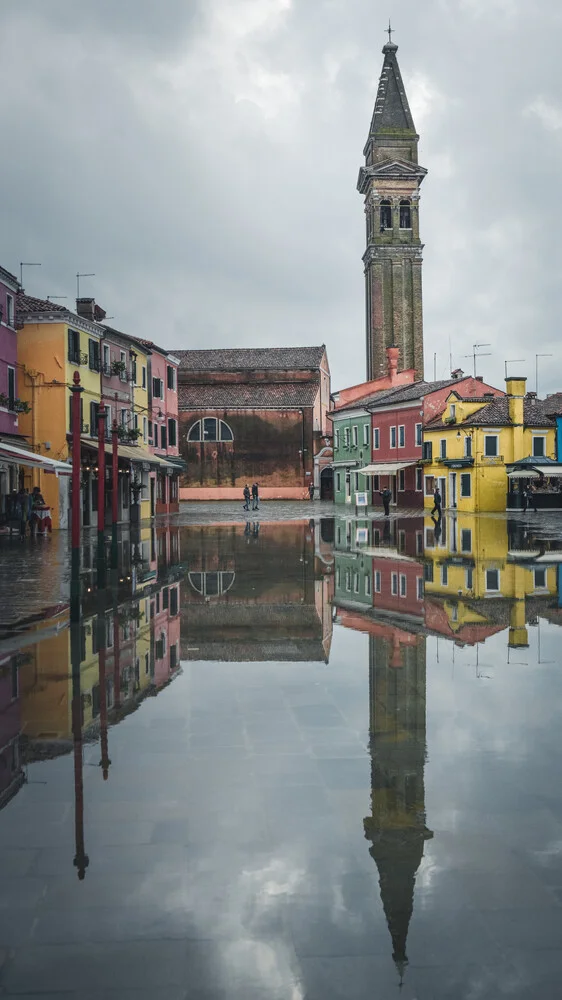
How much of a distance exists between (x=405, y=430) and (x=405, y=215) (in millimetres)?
28849

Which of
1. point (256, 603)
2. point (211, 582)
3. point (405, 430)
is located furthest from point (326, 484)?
point (256, 603)

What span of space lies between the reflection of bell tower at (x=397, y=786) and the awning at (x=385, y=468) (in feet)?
162

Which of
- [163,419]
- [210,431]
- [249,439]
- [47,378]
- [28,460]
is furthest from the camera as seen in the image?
[210,431]

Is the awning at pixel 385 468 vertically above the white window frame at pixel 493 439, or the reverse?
the white window frame at pixel 493 439

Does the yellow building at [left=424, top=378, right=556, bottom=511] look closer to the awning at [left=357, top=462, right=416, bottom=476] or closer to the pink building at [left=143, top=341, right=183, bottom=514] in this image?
the awning at [left=357, top=462, right=416, bottom=476]

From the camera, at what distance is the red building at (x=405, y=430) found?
2164 inches

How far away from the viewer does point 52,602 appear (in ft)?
40.2

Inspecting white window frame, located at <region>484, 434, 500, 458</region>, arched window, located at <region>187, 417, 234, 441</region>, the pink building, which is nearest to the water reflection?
white window frame, located at <region>484, 434, 500, 458</region>

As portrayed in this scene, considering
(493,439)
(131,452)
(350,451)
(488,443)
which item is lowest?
(131,452)

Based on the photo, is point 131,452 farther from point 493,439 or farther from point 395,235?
point 395,235

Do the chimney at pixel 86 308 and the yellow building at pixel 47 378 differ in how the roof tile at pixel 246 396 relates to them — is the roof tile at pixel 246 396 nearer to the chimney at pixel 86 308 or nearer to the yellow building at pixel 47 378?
the chimney at pixel 86 308

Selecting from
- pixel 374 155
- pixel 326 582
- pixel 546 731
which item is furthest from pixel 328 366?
pixel 546 731

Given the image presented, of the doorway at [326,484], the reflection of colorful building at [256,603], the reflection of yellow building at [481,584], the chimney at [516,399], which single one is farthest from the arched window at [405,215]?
the reflection of colorful building at [256,603]

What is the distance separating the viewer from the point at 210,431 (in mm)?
74562
